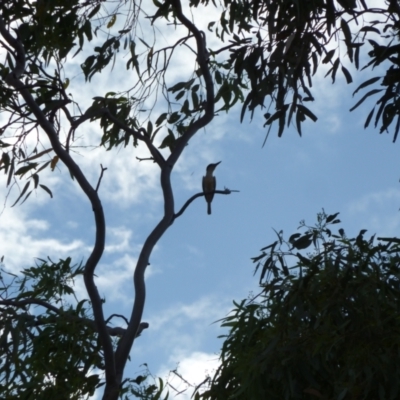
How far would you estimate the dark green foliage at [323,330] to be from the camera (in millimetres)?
2676

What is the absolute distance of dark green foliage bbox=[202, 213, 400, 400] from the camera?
268cm

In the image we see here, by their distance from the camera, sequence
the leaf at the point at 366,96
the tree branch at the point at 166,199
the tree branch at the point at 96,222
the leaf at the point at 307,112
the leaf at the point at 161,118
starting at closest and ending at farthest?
the leaf at the point at 366,96 < the leaf at the point at 307,112 < the tree branch at the point at 96,222 < the tree branch at the point at 166,199 < the leaf at the point at 161,118

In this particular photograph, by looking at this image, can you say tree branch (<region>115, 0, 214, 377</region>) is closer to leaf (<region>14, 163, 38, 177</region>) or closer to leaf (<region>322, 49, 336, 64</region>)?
leaf (<region>14, 163, 38, 177</region>)

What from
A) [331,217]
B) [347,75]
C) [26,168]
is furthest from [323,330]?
[26,168]

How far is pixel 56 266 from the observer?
3969 millimetres

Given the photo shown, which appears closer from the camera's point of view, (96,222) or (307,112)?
(307,112)

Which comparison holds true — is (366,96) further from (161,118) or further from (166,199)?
(161,118)

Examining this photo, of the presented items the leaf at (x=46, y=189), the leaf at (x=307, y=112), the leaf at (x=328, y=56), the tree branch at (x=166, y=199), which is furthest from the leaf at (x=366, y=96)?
the leaf at (x=46, y=189)

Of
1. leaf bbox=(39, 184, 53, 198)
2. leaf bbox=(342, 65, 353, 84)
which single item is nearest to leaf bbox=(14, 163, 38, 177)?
leaf bbox=(39, 184, 53, 198)

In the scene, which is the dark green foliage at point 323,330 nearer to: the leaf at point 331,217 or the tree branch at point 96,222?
the leaf at point 331,217

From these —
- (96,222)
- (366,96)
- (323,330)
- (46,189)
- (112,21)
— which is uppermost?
(112,21)

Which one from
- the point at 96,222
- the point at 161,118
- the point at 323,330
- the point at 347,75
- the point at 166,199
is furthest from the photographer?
the point at 161,118

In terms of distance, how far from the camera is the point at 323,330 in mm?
2742

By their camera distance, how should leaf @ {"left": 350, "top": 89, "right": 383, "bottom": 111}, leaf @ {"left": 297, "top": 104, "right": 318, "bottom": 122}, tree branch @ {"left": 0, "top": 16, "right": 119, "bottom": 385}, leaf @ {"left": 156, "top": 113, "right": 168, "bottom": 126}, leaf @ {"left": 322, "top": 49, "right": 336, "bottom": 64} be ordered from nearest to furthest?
leaf @ {"left": 350, "top": 89, "right": 383, "bottom": 111}, leaf @ {"left": 297, "top": 104, "right": 318, "bottom": 122}, leaf @ {"left": 322, "top": 49, "right": 336, "bottom": 64}, tree branch @ {"left": 0, "top": 16, "right": 119, "bottom": 385}, leaf @ {"left": 156, "top": 113, "right": 168, "bottom": 126}
